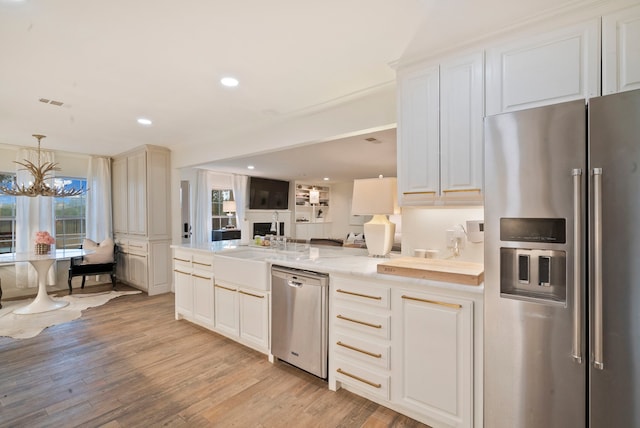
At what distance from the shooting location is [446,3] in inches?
66.1

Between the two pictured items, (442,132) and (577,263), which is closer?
(577,263)

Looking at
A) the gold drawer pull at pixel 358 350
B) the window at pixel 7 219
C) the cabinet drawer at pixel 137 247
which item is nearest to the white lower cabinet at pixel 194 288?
the cabinet drawer at pixel 137 247

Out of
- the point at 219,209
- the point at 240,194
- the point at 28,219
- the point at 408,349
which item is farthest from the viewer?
the point at 240,194

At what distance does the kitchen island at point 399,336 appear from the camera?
1.78 m

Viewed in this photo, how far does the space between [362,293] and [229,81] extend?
79.8 inches

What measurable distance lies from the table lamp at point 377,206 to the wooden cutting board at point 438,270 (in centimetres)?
51

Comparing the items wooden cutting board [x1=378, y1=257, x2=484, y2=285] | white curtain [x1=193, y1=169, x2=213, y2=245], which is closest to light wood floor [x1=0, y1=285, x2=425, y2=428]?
wooden cutting board [x1=378, y1=257, x2=484, y2=285]

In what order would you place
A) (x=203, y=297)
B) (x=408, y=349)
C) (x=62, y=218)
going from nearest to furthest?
(x=408, y=349)
(x=203, y=297)
(x=62, y=218)

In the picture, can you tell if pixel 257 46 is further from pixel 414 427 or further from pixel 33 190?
pixel 33 190

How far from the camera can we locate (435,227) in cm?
255

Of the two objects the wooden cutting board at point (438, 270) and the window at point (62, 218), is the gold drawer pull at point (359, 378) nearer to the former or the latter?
the wooden cutting board at point (438, 270)

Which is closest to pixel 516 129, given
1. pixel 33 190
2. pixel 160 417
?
pixel 160 417

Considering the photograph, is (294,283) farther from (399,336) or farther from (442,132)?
(442,132)

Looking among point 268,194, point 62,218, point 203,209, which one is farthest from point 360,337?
point 268,194
